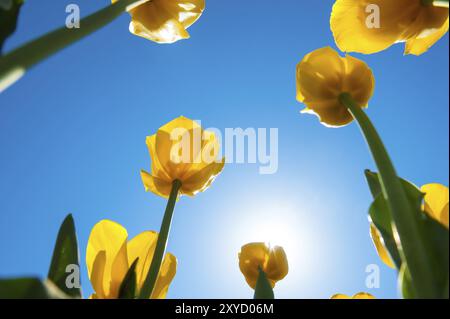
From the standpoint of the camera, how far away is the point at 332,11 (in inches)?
34.0

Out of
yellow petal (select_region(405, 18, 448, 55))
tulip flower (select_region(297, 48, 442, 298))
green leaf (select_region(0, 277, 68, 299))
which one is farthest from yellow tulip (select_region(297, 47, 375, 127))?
green leaf (select_region(0, 277, 68, 299))

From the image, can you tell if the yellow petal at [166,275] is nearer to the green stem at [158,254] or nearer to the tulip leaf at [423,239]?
the green stem at [158,254]

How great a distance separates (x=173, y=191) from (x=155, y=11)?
39 centimetres

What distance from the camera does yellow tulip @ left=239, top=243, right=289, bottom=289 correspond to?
1.00 metres

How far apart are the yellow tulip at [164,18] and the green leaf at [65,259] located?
0.47m

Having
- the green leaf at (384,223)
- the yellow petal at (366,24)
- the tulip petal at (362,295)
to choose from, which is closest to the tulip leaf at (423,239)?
the green leaf at (384,223)

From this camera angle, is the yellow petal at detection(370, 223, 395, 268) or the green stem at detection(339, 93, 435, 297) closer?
the green stem at detection(339, 93, 435, 297)

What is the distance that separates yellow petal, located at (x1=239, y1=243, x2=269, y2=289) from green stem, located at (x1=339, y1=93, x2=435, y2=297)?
1.63 ft

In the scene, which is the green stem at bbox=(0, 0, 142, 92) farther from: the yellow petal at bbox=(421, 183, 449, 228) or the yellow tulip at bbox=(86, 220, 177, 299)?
the yellow petal at bbox=(421, 183, 449, 228)

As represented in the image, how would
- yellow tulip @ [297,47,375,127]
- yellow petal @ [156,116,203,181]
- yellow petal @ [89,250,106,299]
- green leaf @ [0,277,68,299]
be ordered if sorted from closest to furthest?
green leaf @ [0,277,68,299]
yellow petal @ [89,250,106,299]
yellow tulip @ [297,47,375,127]
yellow petal @ [156,116,203,181]

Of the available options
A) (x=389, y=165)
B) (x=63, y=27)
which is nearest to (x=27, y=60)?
(x=63, y=27)

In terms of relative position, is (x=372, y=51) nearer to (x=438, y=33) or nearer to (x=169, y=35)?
(x=438, y=33)

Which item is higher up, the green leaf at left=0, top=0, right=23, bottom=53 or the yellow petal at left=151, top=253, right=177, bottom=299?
the green leaf at left=0, top=0, right=23, bottom=53

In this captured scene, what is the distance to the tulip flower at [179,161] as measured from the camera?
0.97 m
